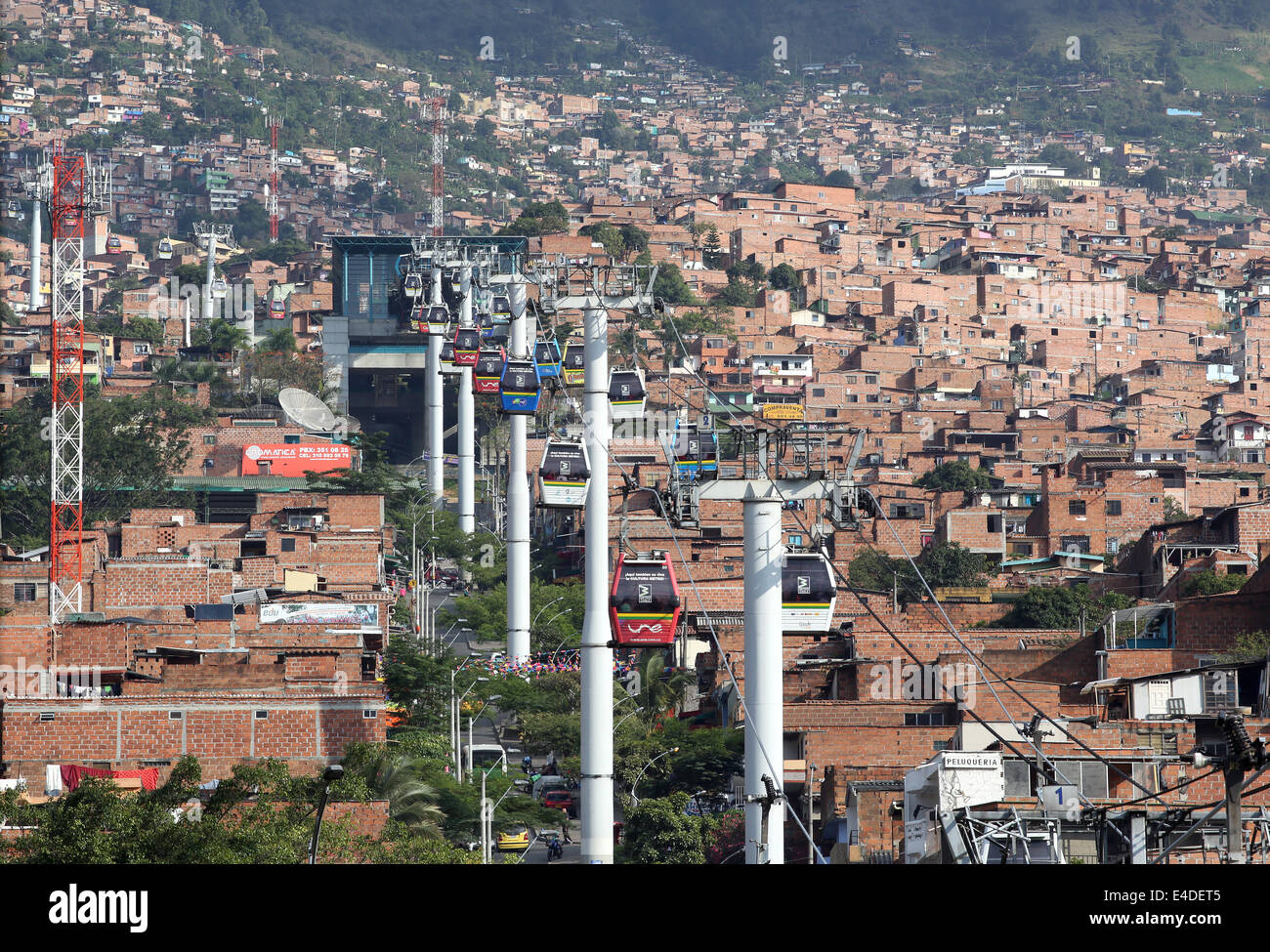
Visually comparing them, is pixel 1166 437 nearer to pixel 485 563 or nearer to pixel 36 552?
pixel 485 563

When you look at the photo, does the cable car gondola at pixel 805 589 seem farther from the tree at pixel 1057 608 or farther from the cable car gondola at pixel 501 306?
the cable car gondola at pixel 501 306

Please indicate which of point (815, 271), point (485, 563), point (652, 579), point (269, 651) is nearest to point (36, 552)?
point (485, 563)

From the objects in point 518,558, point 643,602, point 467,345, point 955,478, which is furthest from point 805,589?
point 955,478

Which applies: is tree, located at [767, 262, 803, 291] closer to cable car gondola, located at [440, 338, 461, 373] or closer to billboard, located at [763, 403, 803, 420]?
billboard, located at [763, 403, 803, 420]

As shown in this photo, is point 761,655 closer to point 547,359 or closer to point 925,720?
point 925,720

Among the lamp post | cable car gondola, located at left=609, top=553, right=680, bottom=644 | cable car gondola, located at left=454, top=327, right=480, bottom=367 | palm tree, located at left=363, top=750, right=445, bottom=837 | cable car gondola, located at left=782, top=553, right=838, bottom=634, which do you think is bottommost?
the lamp post

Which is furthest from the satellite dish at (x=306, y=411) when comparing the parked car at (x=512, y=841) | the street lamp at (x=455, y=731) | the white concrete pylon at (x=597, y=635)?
the white concrete pylon at (x=597, y=635)

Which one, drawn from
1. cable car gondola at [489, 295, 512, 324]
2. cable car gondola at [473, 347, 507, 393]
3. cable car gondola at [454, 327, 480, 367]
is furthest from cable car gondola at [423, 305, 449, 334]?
cable car gondola at [473, 347, 507, 393]
